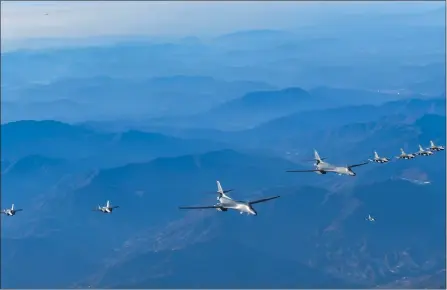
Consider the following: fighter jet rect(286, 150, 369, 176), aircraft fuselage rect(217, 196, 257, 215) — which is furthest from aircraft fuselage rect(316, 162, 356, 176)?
aircraft fuselage rect(217, 196, 257, 215)

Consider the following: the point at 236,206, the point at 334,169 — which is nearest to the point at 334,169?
the point at 334,169

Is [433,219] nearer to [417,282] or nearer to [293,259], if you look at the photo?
[417,282]

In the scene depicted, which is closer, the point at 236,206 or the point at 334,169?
the point at 236,206

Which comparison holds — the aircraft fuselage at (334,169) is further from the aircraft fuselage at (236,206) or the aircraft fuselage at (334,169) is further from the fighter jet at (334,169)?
the aircraft fuselage at (236,206)

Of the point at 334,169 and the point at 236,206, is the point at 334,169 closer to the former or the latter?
the point at 334,169

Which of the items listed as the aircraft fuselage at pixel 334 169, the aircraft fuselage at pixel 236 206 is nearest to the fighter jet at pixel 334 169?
the aircraft fuselage at pixel 334 169

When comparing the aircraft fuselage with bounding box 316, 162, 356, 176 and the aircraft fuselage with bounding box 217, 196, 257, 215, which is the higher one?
the aircraft fuselage with bounding box 217, 196, 257, 215

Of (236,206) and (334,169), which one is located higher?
(236,206)

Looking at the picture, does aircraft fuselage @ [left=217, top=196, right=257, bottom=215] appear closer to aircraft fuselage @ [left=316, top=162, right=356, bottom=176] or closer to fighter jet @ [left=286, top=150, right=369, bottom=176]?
fighter jet @ [left=286, top=150, right=369, bottom=176]

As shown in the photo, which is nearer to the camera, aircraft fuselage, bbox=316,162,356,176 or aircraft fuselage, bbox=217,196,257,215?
aircraft fuselage, bbox=217,196,257,215

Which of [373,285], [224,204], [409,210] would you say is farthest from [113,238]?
[224,204]

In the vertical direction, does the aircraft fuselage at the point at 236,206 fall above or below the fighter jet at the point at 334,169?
above
